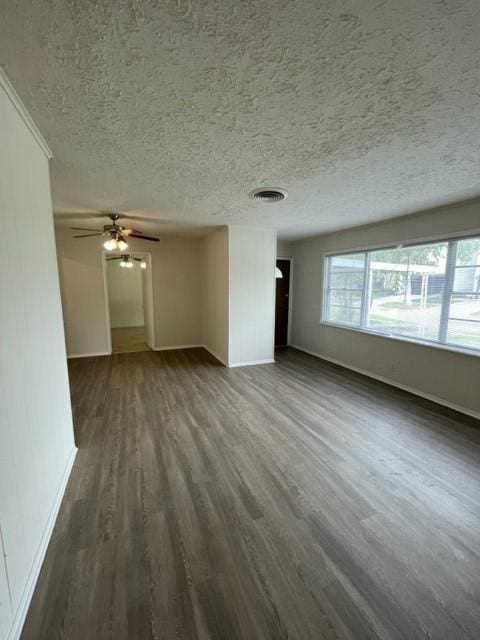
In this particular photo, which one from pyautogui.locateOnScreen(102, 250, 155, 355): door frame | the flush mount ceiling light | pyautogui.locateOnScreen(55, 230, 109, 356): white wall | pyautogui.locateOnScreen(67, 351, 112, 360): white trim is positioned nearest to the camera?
the flush mount ceiling light

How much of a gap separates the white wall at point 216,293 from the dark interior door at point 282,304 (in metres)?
1.59

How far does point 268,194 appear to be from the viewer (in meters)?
2.87

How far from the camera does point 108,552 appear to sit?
1.47m

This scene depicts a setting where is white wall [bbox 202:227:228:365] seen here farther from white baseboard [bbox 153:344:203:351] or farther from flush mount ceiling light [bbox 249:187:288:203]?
flush mount ceiling light [bbox 249:187:288:203]

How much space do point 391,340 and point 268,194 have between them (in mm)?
2782

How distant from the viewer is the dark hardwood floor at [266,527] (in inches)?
46.9

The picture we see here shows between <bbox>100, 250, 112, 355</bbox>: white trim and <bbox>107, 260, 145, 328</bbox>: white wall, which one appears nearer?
<bbox>100, 250, 112, 355</bbox>: white trim

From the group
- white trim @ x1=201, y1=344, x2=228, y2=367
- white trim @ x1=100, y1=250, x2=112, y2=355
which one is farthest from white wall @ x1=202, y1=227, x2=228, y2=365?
white trim @ x1=100, y1=250, x2=112, y2=355

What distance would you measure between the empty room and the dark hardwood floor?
0.01 m

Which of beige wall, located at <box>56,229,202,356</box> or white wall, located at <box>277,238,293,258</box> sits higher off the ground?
white wall, located at <box>277,238,293,258</box>

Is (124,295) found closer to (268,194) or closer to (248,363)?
(248,363)

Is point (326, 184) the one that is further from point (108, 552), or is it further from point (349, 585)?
point (108, 552)

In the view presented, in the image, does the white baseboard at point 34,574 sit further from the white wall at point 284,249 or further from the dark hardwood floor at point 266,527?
the white wall at point 284,249

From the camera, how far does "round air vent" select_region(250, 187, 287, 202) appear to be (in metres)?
2.76
